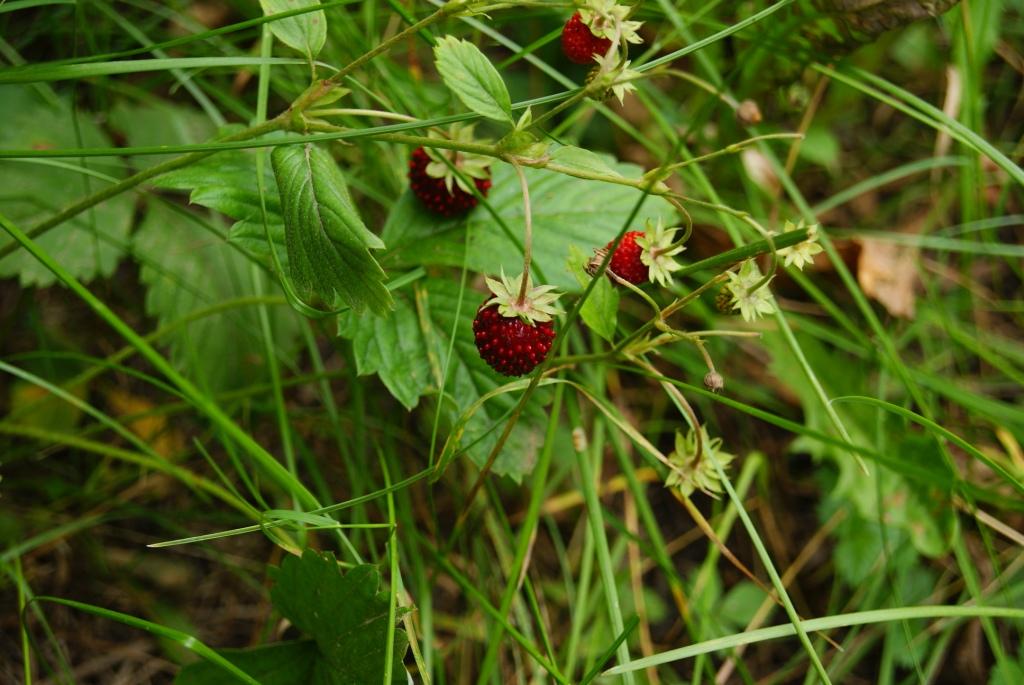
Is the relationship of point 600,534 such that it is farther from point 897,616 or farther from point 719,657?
point 719,657

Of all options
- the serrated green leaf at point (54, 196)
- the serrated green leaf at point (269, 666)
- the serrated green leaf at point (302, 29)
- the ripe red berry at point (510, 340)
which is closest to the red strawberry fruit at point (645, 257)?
the ripe red berry at point (510, 340)

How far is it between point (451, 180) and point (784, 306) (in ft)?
2.69

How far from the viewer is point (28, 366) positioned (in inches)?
53.8

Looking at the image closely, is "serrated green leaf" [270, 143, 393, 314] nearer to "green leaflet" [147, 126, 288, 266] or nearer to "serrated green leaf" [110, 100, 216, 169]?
"green leaflet" [147, 126, 288, 266]

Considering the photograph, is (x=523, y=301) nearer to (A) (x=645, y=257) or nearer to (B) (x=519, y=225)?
(A) (x=645, y=257)

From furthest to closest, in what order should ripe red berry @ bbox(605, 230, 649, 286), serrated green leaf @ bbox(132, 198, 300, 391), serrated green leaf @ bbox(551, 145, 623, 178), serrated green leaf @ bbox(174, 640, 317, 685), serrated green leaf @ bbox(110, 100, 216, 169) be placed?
serrated green leaf @ bbox(110, 100, 216, 169) → serrated green leaf @ bbox(132, 198, 300, 391) → serrated green leaf @ bbox(174, 640, 317, 685) → ripe red berry @ bbox(605, 230, 649, 286) → serrated green leaf @ bbox(551, 145, 623, 178)

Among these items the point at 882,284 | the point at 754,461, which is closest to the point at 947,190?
the point at 882,284

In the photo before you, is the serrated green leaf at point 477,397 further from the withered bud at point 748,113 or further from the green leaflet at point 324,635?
the withered bud at point 748,113

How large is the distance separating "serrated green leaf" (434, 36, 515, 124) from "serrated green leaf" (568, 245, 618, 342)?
193mm

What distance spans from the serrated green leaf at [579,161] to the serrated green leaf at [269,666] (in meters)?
0.65

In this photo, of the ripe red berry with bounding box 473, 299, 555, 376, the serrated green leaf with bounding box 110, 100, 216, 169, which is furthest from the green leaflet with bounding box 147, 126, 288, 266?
the serrated green leaf with bounding box 110, 100, 216, 169

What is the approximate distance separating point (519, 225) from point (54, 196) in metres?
0.73

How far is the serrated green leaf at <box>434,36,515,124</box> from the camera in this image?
77 centimetres

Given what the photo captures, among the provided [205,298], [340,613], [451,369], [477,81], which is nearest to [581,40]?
[477,81]
